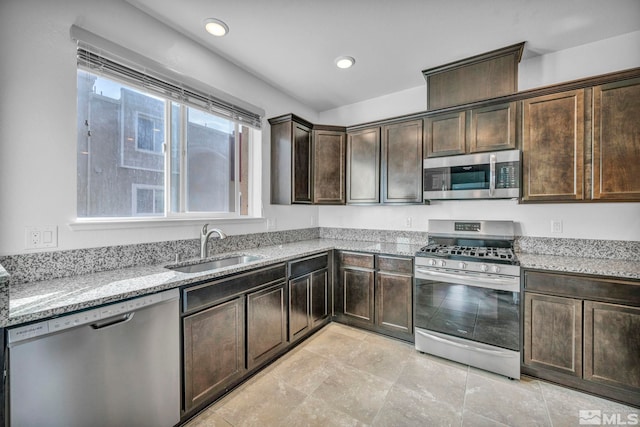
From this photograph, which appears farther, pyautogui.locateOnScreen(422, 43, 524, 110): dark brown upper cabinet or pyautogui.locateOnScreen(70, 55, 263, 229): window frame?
pyautogui.locateOnScreen(422, 43, 524, 110): dark brown upper cabinet

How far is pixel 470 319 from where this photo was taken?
232cm

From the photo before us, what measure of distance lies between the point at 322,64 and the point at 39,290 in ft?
8.99

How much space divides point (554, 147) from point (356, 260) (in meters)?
2.02

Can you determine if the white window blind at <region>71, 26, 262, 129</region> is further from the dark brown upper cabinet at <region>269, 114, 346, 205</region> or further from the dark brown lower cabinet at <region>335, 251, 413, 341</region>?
A: the dark brown lower cabinet at <region>335, 251, 413, 341</region>

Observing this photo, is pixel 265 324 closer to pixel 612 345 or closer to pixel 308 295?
pixel 308 295

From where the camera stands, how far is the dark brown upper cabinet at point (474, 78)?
245 cm

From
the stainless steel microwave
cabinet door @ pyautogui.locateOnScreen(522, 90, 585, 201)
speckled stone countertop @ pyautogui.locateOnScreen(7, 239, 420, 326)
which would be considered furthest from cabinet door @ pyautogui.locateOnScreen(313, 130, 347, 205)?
cabinet door @ pyautogui.locateOnScreen(522, 90, 585, 201)

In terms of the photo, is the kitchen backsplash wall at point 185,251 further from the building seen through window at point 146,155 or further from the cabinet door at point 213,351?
the cabinet door at point 213,351

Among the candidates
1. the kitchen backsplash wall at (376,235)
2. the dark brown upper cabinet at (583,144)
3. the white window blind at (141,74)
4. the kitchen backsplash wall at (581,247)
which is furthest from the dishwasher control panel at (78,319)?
the kitchen backsplash wall at (581,247)

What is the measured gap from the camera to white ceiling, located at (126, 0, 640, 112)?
1920 millimetres

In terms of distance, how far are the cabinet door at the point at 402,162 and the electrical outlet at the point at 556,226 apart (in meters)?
1.19

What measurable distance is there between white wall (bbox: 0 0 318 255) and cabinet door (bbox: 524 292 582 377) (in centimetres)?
305

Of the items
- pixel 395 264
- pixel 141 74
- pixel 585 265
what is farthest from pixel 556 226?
pixel 141 74

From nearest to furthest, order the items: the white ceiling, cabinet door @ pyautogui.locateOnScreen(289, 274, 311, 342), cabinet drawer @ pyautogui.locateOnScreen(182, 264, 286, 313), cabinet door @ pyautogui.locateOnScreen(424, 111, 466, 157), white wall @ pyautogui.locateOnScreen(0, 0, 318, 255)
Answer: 1. white wall @ pyautogui.locateOnScreen(0, 0, 318, 255)
2. cabinet drawer @ pyautogui.locateOnScreen(182, 264, 286, 313)
3. the white ceiling
4. cabinet door @ pyautogui.locateOnScreen(289, 274, 311, 342)
5. cabinet door @ pyautogui.locateOnScreen(424, 111, 466, 157)
